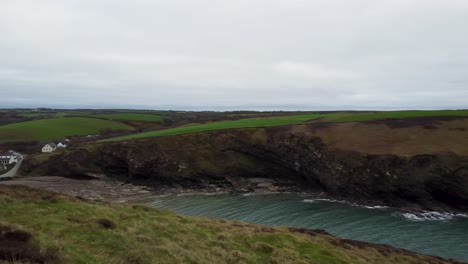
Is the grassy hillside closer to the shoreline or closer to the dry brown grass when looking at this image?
the shoreline

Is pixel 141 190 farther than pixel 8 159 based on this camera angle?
No

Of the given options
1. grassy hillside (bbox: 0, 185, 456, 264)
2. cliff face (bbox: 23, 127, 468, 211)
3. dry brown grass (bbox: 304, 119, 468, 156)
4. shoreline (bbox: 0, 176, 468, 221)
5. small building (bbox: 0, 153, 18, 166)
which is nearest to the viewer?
grassy hillside (bbox: 0, 185, 456, 264)

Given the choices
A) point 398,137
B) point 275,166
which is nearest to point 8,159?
point 275,166

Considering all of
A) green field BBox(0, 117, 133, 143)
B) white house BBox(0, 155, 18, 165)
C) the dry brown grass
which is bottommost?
white house BBox(0, 155, 18, 165)

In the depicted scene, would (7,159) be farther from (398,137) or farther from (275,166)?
(398,137)

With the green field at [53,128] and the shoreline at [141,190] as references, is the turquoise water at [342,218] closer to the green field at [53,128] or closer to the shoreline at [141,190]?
the shoreline at [141,190]

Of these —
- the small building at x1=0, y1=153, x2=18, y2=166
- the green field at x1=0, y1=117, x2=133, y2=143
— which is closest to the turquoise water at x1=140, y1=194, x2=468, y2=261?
the small building at x1=0, y1=153, x2=18, y2=166

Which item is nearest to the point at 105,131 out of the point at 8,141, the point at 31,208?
the point at 8,141
